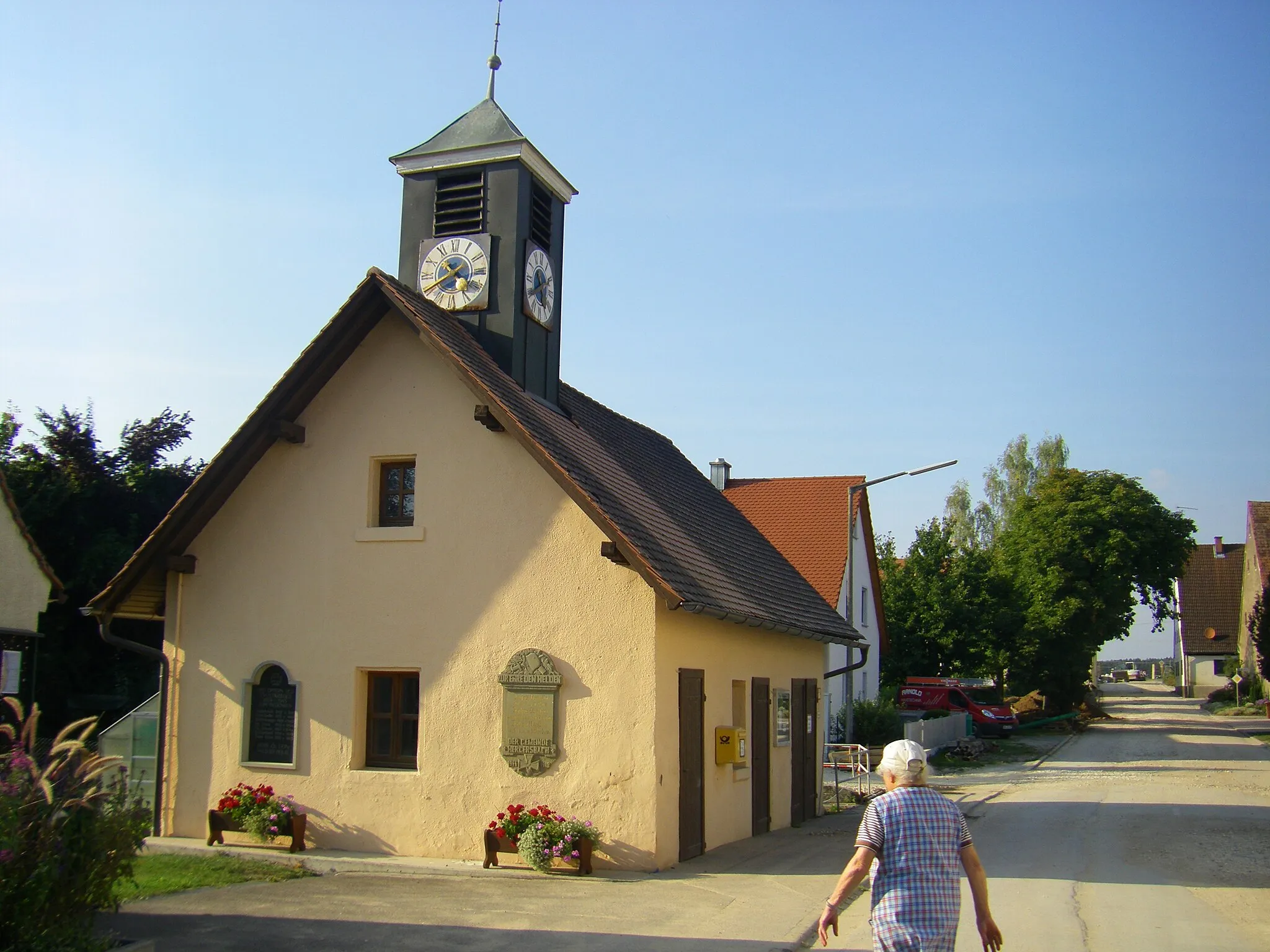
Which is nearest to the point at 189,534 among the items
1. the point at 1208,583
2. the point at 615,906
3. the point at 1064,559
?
the point at 615,906

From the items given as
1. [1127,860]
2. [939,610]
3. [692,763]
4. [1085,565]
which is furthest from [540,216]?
[1085,565]

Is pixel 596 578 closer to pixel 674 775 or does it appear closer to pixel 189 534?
pixel 674 775

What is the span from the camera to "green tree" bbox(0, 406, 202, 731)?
2370 centimetres

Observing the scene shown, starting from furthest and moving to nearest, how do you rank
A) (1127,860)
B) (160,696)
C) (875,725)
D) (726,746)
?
(875,725) → (160,696) → (726,746) → (1127,860)

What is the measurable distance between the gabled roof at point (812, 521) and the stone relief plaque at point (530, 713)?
2055cm

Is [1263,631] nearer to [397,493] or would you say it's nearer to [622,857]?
[622,857]

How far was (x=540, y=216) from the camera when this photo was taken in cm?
1648

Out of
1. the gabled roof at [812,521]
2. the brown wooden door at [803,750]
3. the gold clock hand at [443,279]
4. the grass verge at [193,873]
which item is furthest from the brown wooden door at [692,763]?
the gabled roof at [812,521]

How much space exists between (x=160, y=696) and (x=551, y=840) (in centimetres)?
579

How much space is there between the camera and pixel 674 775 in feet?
42.5

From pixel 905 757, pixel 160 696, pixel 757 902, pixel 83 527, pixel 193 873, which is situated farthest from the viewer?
pixel 83 527

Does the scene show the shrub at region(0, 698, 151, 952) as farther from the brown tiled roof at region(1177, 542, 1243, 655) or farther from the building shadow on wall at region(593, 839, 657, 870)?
the brown tiled roof at region(1177, 542, 1243, 655)

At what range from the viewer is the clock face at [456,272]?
615 inches

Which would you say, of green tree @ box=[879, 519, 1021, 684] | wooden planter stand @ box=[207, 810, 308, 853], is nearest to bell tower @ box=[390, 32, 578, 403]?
wooden planter stand @ box=[207, 810, 308, 853]
